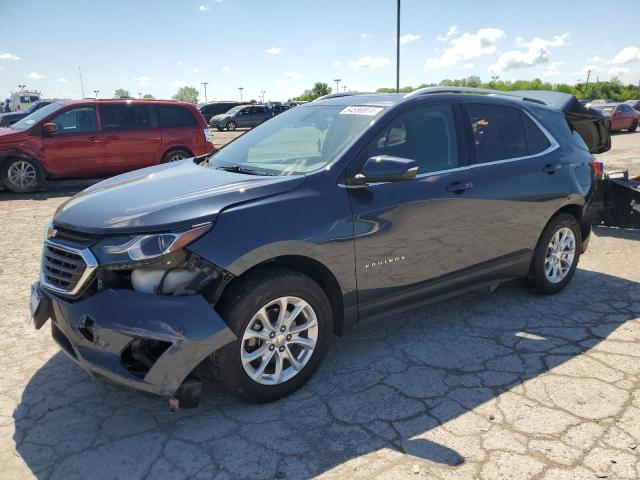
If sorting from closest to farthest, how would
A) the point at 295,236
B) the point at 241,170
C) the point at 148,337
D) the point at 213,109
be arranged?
the point at 148,337 → the point at 295,236 → the point at 241,170 → the point at 213,109

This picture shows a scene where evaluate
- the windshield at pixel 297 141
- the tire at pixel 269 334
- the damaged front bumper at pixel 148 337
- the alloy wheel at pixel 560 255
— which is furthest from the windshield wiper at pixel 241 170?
the alloy wheel at pixel 560 255

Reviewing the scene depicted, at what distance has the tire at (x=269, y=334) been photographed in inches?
112

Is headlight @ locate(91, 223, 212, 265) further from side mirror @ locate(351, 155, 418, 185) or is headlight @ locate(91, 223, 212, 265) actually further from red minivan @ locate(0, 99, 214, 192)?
red minivan @ locate(0, 99, 214, 192)

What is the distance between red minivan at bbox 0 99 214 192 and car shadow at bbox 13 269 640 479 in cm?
767

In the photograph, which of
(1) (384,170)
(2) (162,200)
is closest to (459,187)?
(1) (384,170)

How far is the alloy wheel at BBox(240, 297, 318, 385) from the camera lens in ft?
9.80

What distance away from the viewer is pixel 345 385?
3.35 meters

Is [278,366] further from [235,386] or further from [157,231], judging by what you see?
[157,231]

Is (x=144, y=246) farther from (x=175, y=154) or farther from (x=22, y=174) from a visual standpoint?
(x=175, y=154)

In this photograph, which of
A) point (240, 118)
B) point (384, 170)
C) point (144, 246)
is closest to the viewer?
point (144, 246)

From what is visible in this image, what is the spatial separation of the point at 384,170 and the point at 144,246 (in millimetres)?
1443

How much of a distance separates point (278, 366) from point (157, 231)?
1.05 metres

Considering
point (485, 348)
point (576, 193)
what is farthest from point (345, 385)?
point (576, 193)

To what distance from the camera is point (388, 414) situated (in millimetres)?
3027
